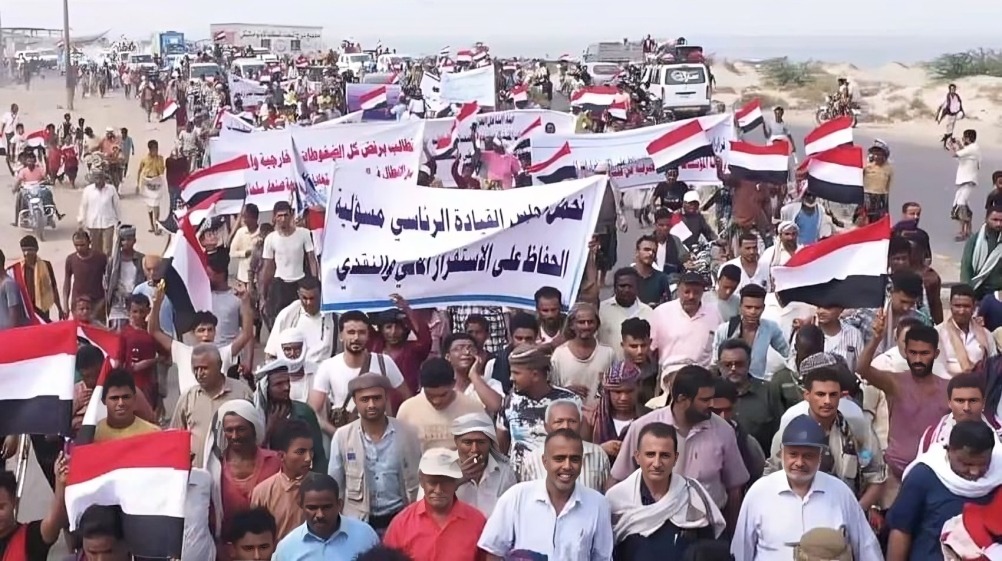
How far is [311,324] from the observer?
7430mm

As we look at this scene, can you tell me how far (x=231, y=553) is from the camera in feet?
14.9

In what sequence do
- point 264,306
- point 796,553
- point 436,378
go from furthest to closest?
point 264,306
point 436,378
point 796,553

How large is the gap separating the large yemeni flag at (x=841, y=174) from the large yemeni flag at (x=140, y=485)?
6863 millimetres

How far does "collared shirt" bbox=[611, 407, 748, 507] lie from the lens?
199 inches

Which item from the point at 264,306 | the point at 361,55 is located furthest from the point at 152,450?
the point at 361,55

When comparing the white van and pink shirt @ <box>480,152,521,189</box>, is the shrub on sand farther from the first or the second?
pink shirt @ <box>480,152,521,189</box>

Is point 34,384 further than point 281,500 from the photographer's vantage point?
Yes

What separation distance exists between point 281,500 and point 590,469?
1.16 meters

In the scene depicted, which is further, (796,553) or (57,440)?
(57,440)

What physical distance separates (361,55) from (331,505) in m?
58.5

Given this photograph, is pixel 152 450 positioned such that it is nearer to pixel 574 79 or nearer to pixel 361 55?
pixel 574 79

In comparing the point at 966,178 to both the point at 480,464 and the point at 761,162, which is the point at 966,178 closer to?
the point at 761,162

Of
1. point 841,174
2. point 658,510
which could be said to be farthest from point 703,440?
point 841,174

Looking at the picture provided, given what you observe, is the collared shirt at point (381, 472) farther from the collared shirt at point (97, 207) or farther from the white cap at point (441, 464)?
the collared shirt at point (97, 207)
